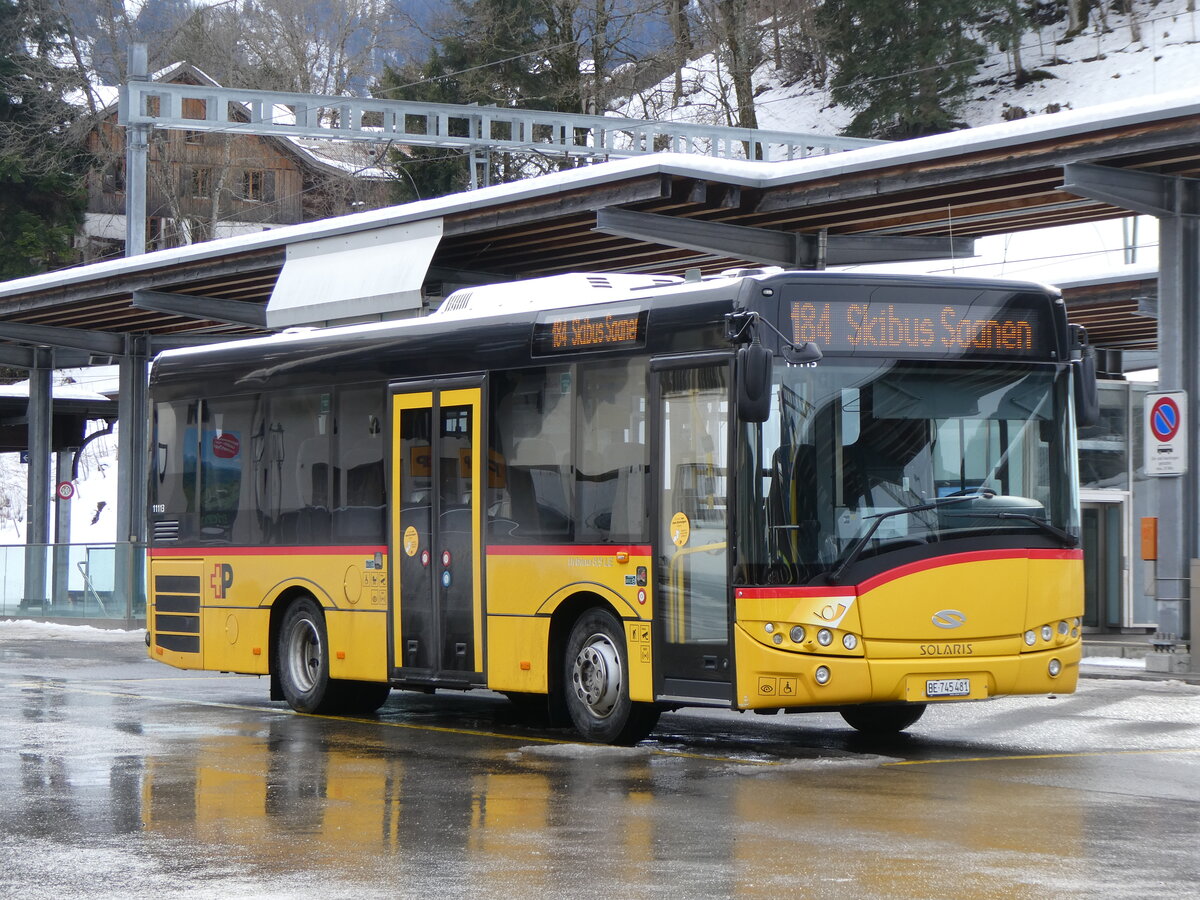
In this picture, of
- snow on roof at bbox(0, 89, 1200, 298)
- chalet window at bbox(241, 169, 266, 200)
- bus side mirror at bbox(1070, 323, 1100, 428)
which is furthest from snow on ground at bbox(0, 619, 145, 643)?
chalet window at bbox(241, 169, 266, 200)

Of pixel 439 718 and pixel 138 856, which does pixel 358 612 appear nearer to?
pixel 439 718

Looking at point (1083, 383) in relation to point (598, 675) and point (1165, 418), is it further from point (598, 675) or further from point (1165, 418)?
point (1165, 418)

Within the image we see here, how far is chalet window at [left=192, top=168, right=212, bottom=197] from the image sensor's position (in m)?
67.2

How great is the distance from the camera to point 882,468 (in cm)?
1170

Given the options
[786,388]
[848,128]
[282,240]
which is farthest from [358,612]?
[848,128]

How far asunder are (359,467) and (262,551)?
1628mm

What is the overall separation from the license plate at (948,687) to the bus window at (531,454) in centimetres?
266

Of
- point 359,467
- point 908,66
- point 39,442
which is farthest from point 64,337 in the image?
point 908,66

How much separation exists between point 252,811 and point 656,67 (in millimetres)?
47435

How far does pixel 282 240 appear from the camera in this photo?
25.1m

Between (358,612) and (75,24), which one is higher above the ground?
(75,24)

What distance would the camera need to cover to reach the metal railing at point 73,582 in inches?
1273

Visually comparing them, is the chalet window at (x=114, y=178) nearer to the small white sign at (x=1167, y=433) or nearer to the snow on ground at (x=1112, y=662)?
the snow on ground at (x=1112, y=662)

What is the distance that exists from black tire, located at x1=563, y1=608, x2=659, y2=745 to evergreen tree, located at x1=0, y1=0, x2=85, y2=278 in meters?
48.9
